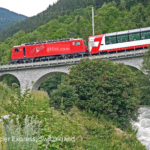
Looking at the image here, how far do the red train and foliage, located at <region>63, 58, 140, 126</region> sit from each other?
13445 millimetres

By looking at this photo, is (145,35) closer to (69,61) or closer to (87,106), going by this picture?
(69,61)

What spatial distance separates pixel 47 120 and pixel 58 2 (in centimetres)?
13863

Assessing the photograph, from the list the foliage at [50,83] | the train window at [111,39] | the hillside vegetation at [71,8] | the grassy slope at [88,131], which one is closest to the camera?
the grassy slope at [88,131]

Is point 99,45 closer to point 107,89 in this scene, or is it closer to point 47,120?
point 107,89

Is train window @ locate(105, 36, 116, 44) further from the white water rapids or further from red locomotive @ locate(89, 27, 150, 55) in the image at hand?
the white water rapids

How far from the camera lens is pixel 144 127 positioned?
15422 mm

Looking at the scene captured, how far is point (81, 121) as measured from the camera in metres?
8.48

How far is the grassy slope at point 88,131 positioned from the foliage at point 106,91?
2.22ft

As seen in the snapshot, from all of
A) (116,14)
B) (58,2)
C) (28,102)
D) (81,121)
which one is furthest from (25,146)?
(58,2)

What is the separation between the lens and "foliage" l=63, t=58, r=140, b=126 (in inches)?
405

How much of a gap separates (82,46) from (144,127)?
15.2m

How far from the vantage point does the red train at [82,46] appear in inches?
952

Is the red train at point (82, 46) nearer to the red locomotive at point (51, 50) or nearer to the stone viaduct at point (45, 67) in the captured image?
the red locomotive at point (51, 50)

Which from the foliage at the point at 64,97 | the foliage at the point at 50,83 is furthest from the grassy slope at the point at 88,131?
the foliage at the point at 50,83
